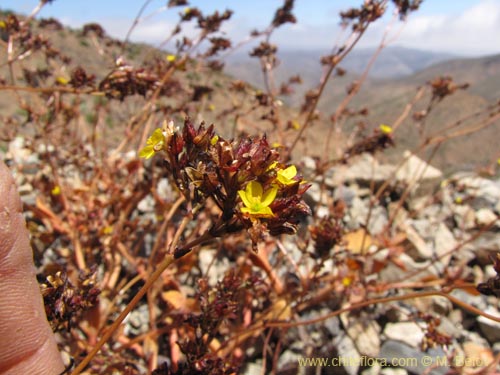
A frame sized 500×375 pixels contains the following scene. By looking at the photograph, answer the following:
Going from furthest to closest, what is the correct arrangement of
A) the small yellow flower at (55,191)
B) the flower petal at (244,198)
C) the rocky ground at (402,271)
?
the small yellow flower at (55,191), the rocky ground at (402,271), the flower petal at (244,198)

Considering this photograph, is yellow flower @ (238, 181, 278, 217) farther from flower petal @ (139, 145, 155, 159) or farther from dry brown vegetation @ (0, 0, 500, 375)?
flower petal @ (139, 145, 155, 159)

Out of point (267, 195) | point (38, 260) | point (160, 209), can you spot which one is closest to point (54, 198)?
point (38, 260)

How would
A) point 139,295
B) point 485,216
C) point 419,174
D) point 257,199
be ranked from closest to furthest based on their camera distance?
point 139,295
point 257,199
point 485,216
point 419,174

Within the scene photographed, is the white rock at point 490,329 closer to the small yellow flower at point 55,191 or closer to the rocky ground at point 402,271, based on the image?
the rocky ground at point 402,271

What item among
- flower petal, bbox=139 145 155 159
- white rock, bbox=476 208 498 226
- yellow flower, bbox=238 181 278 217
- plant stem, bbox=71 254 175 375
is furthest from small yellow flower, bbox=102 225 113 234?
white rock, bbox=476 208 498 226

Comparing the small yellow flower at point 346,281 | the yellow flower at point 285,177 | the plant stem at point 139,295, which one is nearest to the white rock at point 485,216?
the small yellow flower at point 346,281

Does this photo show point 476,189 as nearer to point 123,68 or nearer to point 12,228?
point 123,68

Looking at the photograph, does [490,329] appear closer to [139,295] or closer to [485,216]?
[485,216]

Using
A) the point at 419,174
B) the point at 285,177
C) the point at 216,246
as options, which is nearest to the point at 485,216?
the point at 419,174
